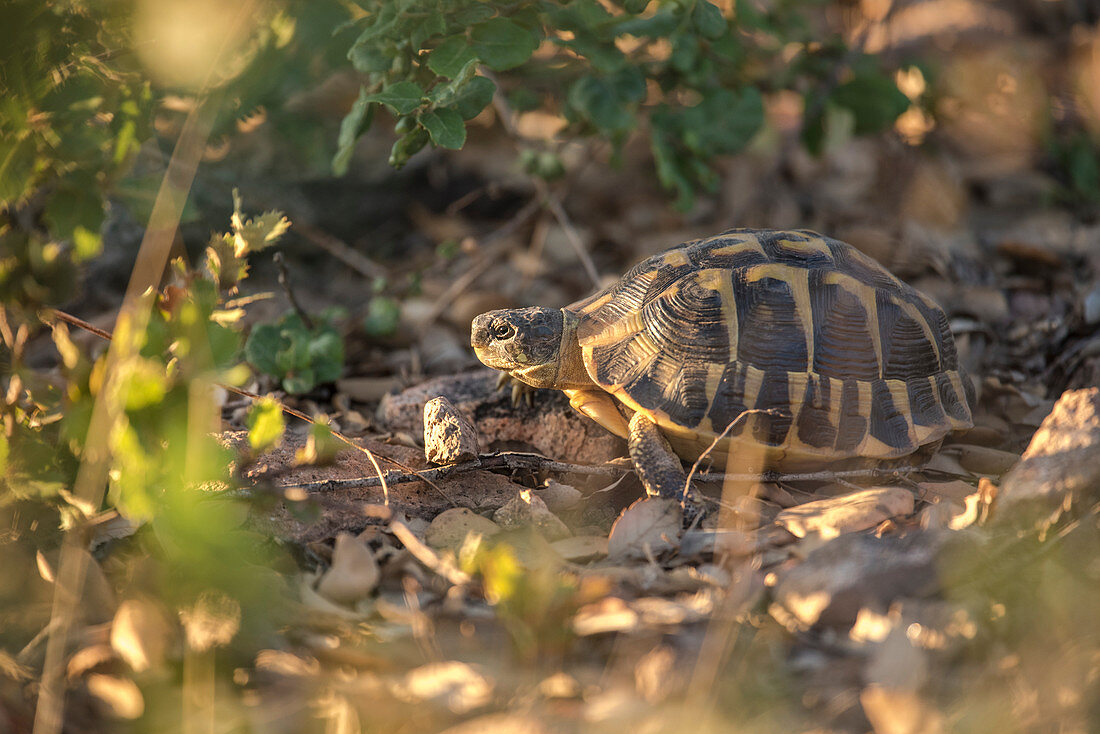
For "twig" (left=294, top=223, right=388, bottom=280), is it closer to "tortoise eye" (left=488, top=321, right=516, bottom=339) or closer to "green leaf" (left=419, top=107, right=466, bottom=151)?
"tortoise eye" (left=488, top=321, right=516, bottom=339)

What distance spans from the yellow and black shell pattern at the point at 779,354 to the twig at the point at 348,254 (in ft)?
7.45

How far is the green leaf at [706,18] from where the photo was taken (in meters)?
3.30

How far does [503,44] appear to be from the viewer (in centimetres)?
300

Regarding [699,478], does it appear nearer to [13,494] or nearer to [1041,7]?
[13,494]

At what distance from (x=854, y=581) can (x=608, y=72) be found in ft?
8.62

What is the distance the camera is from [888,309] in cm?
300

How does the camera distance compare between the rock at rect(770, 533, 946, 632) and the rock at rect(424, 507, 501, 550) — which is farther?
the rock at rect(424, 507, 501, 550)

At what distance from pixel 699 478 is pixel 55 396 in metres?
2.12

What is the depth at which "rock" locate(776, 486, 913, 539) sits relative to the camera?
7.40 feet

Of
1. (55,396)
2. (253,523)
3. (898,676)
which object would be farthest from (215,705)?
(898,676)

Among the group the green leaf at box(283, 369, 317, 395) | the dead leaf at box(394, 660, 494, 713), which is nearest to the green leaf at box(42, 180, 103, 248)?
the green leaf at box(283, 369, 317, 395)

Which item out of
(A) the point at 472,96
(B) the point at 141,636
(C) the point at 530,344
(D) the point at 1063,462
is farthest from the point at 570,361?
(B) the point at 141,636

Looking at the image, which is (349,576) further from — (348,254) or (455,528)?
(348,254)

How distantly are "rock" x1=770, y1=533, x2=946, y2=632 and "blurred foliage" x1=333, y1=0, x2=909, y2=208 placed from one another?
190 cm
